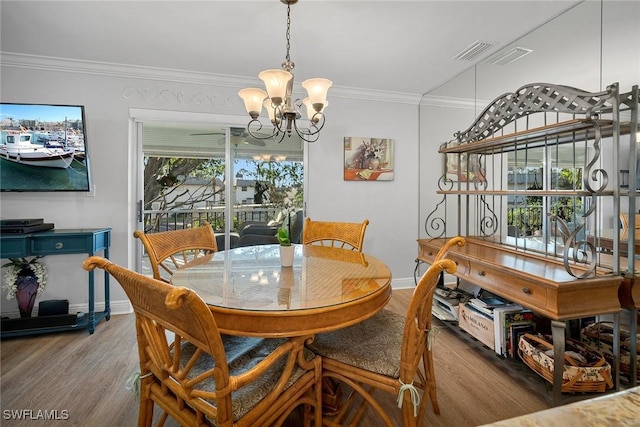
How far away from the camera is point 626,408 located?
Answer: 502 mm

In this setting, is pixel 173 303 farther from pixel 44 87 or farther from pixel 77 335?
pixel 44 87

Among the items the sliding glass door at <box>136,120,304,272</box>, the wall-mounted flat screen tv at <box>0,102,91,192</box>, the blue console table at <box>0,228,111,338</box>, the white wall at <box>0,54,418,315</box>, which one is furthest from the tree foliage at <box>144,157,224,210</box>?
the blue console table at <box>0,228,111,338</box>

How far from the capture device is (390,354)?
132cm

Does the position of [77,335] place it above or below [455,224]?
below

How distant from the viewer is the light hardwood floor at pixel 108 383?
1626 millimetres

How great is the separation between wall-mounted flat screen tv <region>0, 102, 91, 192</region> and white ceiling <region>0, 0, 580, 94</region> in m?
0.53

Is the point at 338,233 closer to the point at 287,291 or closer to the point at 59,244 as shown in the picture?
the point at 287,291

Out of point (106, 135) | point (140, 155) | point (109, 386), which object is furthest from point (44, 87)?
point (109, 386)

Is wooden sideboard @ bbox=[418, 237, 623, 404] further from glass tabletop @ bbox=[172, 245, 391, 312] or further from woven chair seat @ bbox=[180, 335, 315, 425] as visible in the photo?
woven chair seat @ bbox=[180, 335, 315, 425]

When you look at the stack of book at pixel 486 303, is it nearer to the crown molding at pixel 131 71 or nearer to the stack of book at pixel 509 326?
the stack of book at pixel 509 326

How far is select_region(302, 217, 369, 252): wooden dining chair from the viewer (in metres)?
2.45

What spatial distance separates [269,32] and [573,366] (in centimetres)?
299

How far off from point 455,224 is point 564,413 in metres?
3.51

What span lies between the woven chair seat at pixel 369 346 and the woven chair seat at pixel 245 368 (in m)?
0.11
